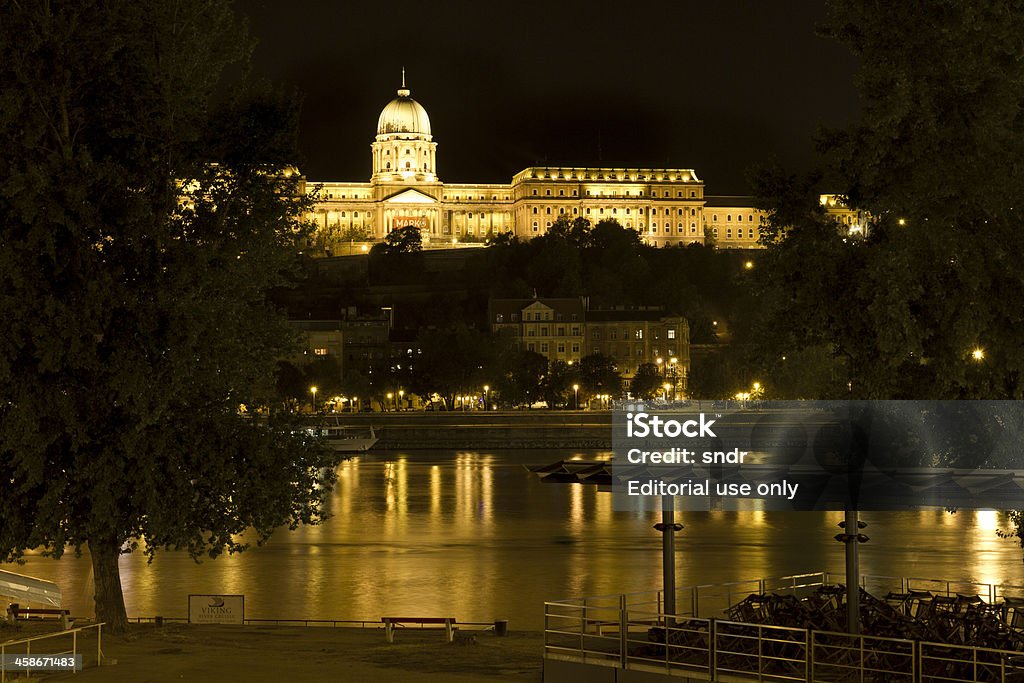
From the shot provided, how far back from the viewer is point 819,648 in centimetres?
1123

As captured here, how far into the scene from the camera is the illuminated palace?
162375 mm

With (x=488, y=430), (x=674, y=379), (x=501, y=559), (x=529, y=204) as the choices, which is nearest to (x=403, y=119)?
(x=529, y=204)

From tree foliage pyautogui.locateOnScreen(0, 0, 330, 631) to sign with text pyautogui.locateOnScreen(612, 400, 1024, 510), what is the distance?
4.66 m

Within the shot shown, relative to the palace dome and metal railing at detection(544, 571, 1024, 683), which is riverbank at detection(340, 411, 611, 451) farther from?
the palace dome

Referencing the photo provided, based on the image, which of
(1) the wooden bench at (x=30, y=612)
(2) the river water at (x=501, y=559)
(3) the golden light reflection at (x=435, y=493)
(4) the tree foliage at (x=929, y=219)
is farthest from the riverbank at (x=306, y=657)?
(3) the golden light reflection at (x=435, y=493)

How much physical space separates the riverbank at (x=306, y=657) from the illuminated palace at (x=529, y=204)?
143581mm

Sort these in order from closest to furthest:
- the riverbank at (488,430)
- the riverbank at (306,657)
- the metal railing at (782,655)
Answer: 1. the metal railing at (782,655)
2. the riverbank at (306,657)
3. the riverbank at (488,430)

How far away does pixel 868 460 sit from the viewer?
12281mm

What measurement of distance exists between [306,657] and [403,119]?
16209 centimetres

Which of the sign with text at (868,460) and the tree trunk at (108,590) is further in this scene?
the tree trunk at (108,590)

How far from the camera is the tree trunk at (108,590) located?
15.5m

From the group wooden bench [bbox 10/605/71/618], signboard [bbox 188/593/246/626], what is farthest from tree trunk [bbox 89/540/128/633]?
signboard [bbox 188/593/246/626]

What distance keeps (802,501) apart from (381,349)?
90522mm

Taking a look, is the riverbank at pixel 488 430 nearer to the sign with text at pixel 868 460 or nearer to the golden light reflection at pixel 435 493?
the golden light reflection at pixel 435 493
